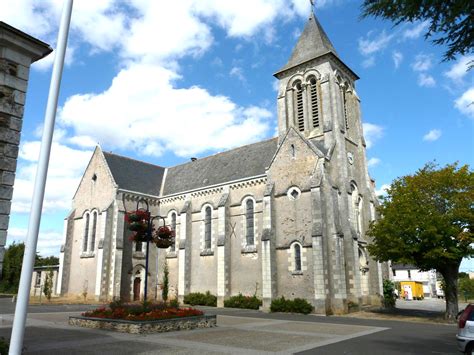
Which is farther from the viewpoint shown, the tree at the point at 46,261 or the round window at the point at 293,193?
the tree at the point at 46,261

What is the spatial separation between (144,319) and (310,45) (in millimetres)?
25407

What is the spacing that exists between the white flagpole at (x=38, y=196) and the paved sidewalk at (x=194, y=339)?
5745mm

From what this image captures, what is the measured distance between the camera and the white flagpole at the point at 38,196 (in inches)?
201

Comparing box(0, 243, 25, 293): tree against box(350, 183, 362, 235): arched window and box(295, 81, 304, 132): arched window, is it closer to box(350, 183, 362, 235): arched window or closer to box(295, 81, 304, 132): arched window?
box(295, 81, 304, 132): arched window

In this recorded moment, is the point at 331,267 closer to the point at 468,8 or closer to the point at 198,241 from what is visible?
the point at 198,241

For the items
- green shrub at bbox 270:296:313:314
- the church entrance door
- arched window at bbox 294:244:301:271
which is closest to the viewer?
green shrub at bbox 270:296:313:314

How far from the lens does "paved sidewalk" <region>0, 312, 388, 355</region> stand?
10.8 m

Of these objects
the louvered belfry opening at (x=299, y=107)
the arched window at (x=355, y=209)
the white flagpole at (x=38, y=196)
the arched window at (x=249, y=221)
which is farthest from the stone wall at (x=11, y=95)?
the louvered belfry opening at (x=299, y=107)

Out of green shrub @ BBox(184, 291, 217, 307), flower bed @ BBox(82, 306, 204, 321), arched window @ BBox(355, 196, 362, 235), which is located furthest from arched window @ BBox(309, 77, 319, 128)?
flower bed @ BBox(82, 306, 204, 321)

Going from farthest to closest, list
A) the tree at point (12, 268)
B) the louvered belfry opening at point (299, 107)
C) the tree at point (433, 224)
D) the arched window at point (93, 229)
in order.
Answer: the tree at point (12, 268) → the arched window at point (93, 229) → the louvered belfry opening at point (299, 107) → the tree at point (433, 224)

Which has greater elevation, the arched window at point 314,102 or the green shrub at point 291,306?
the arched window at point 314,102

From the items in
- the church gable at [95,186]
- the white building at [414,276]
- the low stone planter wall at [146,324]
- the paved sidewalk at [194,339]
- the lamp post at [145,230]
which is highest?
the church gable at [95,186]

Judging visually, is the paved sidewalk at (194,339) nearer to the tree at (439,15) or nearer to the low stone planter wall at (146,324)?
the low stone planter wall at (146,324)

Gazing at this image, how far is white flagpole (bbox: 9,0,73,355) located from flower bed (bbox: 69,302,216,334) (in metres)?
9.59
